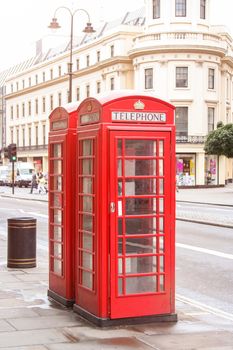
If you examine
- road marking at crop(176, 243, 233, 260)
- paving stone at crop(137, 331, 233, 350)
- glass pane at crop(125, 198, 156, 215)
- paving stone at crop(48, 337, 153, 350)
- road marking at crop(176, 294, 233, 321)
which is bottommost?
road marking at crop(176, 294, 233, 321)

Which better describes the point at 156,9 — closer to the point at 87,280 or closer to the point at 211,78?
the point at 211,78

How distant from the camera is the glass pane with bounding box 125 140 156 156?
23.6ft

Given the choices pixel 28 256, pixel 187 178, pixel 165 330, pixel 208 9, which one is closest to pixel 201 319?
pixel 165 330

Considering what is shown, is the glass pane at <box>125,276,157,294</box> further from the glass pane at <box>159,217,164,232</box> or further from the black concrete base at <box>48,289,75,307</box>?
the black concrete base at <box>48,289,75,307</box>

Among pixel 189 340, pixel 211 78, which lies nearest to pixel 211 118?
pixel 211 78

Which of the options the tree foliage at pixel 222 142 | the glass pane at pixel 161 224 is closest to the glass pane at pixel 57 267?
the glass pane at pixel 161 224

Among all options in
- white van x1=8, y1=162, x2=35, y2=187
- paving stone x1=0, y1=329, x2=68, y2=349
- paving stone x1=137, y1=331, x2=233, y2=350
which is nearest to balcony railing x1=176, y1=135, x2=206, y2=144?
white van x1=8, y1=162, x2=35, y2=187

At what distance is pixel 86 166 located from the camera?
752cm

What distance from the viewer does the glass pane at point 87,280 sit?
24.0ft

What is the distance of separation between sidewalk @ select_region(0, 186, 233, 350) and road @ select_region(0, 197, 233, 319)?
94 cm

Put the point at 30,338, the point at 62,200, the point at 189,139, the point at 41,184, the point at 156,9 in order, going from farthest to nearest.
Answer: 1. the point at 156,9
2. the point at 189,139
3. the point at 41,184
4. the point at 62,200
5. the point at 30,338

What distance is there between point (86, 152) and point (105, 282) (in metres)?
1.46

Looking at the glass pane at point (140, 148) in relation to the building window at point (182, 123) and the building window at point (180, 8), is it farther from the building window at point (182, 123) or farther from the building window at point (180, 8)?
the building window at point (180, 8)

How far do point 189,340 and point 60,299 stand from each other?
2.08 m
